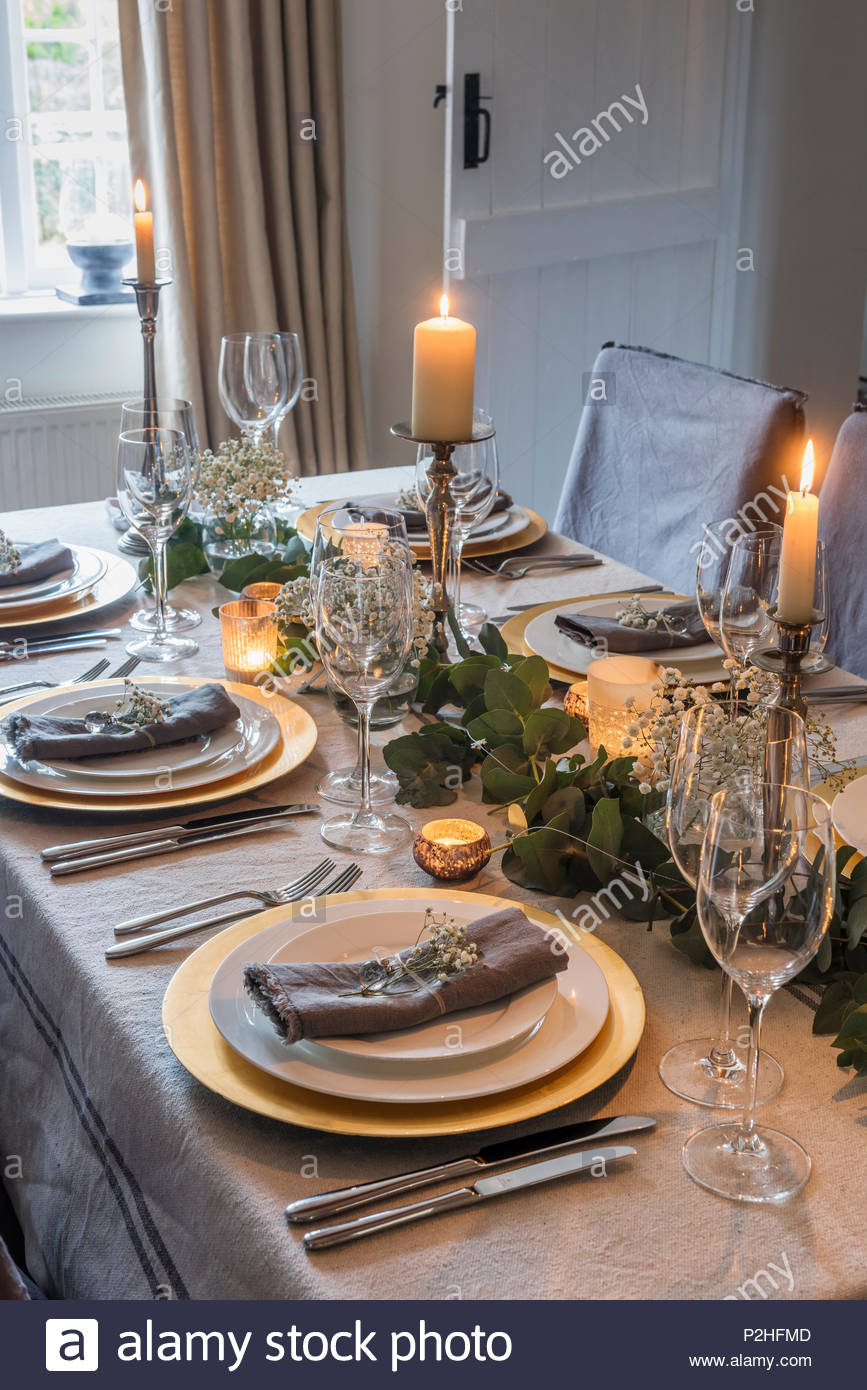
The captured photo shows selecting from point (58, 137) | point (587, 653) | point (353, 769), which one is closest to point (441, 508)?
point (587, 653)

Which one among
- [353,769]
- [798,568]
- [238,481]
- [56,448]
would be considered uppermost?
[798,568]

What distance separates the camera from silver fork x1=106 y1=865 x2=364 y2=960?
92 cm

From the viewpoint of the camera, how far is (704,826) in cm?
73

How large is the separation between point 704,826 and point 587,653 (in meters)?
0.69

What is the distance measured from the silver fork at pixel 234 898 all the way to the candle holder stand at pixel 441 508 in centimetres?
44

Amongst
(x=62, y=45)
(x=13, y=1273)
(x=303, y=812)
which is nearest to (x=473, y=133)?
(x=62, y=45)

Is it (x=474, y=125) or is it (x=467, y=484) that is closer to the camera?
(x=467, y=484)

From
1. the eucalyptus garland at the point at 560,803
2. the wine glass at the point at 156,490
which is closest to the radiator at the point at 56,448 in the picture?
the wine glass at the point at 156,490

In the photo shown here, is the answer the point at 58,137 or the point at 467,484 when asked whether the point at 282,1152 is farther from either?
the point at 58,137

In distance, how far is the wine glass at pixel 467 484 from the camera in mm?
1434

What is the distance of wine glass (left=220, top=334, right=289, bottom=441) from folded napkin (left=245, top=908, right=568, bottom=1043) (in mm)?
1145

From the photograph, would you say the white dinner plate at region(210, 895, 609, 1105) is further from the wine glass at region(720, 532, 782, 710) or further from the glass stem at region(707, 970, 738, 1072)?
the wine glass at region(720, 532, 782, 710)

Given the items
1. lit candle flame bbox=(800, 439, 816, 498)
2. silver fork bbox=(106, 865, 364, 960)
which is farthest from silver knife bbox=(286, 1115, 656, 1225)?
lit candle flame bbox=(800, 439, 816, 498)

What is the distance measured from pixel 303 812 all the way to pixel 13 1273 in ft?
1.54
